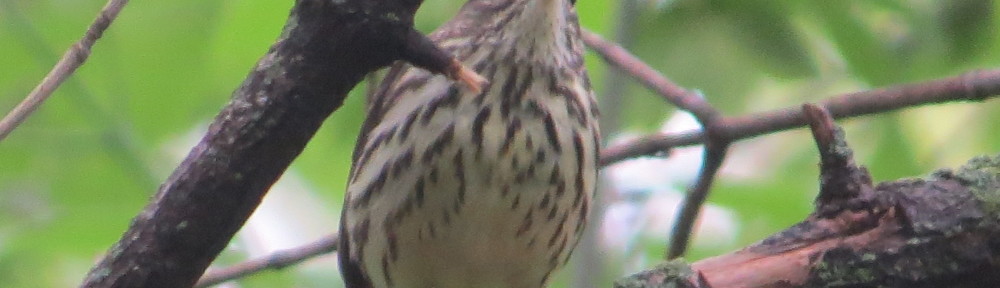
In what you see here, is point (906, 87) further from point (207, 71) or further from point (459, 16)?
point (207, 71)

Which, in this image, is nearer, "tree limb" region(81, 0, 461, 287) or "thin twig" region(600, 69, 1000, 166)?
"tree limb" region(81, 0, 461, 287)

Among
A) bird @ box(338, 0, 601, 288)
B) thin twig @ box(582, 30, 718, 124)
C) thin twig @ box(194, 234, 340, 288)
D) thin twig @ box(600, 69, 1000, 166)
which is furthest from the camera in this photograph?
thin twig @ box(194, 234, 340, 288)

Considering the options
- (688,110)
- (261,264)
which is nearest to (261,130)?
(688,110)

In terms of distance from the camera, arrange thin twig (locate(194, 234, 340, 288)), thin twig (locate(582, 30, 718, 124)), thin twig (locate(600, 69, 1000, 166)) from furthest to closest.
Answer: thin twig (locate(194, 234, 340, 288)) → thin twig (locate(582, 30, 718, 124)) → thin twig (locate(600, 69, 1000, 166))

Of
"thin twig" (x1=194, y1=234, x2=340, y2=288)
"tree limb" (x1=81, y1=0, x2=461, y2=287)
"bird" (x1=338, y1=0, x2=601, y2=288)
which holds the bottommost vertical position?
"thin twig" (x1=194, y1=234, x2=340, y2=288)

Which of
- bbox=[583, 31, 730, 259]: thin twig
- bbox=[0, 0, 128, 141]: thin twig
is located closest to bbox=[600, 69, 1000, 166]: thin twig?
bbox=[583, 31, 730, 259]: thin twig

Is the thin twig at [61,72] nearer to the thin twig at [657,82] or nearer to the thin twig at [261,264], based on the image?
the thin twig at [261,264]

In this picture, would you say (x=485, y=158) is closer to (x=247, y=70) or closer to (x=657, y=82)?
(x=657, y=82)

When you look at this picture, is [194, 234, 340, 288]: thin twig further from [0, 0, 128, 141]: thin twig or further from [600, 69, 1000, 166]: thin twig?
[0, 0, 128, 141]: thin twig
